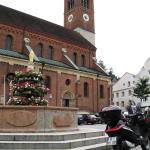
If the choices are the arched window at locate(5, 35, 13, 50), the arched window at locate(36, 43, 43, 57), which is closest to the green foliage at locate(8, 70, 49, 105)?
the arched window at locate(5, 35, 13, 50)

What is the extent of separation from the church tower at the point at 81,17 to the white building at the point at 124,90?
65.0ft

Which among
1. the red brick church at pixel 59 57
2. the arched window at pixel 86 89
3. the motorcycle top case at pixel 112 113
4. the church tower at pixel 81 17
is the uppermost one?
the church tower at pixel 81 17

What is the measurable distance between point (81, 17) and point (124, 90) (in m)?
25.4

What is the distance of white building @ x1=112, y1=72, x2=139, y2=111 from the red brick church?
19951mm

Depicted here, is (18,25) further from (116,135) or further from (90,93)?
(116,135)

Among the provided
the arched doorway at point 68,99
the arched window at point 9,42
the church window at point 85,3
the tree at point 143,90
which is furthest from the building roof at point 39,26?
the tree at point 143,90

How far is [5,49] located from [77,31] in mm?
20406

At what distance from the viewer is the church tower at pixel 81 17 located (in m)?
55.0

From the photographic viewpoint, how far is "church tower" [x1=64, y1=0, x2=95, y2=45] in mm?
55000

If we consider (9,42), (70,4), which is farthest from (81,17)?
(9,42)

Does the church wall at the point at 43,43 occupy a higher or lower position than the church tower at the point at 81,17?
lower

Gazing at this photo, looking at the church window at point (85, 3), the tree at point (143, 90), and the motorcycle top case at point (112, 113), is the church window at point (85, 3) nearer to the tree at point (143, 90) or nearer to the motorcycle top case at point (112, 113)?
the tree at point (143, 90)

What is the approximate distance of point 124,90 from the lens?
71.9 m

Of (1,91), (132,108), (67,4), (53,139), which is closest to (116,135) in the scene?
(132,108)
